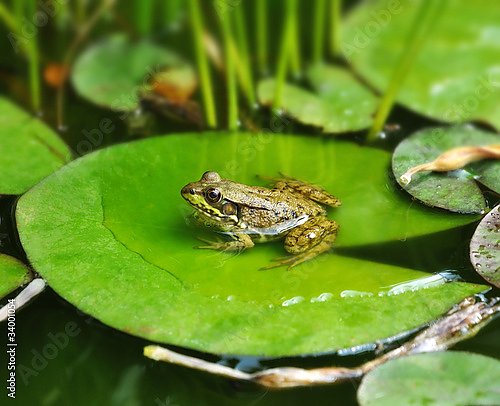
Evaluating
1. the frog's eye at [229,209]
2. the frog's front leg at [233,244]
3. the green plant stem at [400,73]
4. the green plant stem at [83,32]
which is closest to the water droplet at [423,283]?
the frog's front leg at [233,244]

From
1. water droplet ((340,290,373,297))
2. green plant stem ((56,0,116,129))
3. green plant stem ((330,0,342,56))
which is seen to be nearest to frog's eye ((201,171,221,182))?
water droplet ((340,290,373,297))

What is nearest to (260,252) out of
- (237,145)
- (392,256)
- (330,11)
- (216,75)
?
(392,256)

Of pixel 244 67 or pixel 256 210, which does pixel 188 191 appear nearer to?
pixel 256 210

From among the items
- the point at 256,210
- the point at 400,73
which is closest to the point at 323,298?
the point at 256,210

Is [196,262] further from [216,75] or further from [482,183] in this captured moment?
[216,75]

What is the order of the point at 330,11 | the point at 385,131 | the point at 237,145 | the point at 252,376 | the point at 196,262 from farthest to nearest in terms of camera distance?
1. the point at 330,11
2. the point at 385,131
3. the point at 237,145
4. the point at 196,262
5. the point at 252,376

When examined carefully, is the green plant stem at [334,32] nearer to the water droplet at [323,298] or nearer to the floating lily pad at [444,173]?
the floating lily pad at [444,173]
